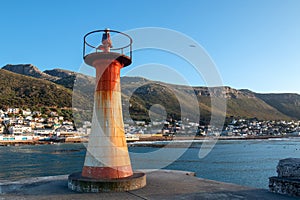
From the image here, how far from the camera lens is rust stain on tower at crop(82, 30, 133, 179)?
10688 mm

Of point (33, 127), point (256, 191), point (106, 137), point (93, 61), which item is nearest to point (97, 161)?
point (106, 137)

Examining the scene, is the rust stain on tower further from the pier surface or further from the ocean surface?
the ocean surface

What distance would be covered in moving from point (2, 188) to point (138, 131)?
397ft

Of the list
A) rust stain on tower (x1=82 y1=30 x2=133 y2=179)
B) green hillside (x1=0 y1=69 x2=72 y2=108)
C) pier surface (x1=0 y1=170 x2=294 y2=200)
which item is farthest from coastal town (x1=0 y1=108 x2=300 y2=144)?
rust stain on tower (x1=82 y1=30 x2=133 y2=179)

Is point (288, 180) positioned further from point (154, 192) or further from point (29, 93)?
point (29, 93)

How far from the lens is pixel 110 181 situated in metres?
10.1

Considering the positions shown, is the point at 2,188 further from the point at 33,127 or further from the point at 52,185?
the point at 33,127

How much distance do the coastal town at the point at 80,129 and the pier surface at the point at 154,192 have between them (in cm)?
6218

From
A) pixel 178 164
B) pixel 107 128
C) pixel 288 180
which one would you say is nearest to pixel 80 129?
pixel 178 164

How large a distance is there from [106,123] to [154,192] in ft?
10.1

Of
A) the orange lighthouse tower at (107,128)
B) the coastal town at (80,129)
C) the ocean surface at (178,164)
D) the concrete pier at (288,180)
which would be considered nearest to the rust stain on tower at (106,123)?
the orange lighthouse tower at (107,128)

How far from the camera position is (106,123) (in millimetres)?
10820

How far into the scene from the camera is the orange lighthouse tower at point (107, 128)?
10.6 meters

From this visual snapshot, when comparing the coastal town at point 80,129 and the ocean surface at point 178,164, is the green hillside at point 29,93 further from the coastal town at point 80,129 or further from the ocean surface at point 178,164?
the ocean surface at point 178,164
